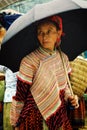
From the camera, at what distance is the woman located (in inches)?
135

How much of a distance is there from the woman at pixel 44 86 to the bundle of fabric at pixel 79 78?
85 cm

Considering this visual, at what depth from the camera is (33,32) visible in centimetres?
362

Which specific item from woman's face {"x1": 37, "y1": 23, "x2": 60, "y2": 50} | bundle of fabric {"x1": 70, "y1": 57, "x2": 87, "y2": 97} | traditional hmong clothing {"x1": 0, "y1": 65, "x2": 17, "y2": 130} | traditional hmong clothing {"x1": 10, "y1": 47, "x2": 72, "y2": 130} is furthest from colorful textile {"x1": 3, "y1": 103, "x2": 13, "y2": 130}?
woman's face {"x1": 37, "y1": 23, "x2": 60, "y2": 50}

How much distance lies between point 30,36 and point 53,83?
0.50 m

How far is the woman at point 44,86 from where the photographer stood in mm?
3424

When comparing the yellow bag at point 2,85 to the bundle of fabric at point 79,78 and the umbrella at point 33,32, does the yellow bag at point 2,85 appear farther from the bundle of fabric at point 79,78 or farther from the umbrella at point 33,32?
the umbrella at point 33,32

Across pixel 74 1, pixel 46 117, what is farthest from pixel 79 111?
pixel 74 1

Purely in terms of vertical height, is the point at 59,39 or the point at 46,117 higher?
the point at 59,39

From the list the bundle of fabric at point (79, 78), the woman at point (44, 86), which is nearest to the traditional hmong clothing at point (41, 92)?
the woman at point (44, 86)

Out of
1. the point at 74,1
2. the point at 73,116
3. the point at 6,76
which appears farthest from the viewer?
the point at 6,76

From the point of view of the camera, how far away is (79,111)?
417 cm

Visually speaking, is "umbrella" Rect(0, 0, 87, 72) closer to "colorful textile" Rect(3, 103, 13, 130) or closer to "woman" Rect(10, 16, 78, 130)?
"woman" Rect(10, 16, 78, 130)

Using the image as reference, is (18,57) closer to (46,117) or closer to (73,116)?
(46,117)

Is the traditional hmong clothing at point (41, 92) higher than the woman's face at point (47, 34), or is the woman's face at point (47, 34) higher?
the woman's face at point (47, 34)
